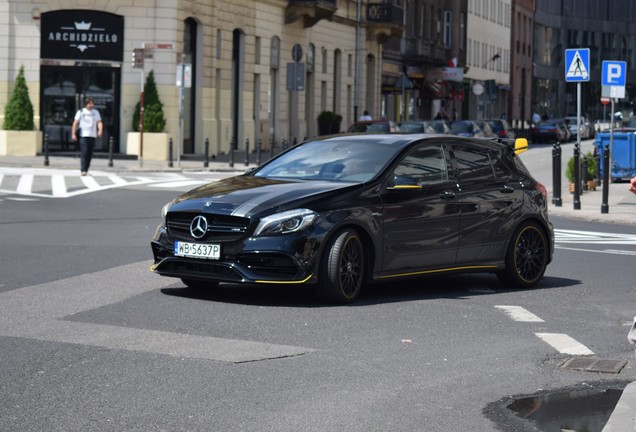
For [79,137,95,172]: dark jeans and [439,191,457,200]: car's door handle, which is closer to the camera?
[439,191,457,200]: car's door handle

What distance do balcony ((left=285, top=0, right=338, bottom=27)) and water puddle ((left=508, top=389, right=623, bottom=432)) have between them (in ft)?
152

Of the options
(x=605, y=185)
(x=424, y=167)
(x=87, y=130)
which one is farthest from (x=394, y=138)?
(x=87, y=130)

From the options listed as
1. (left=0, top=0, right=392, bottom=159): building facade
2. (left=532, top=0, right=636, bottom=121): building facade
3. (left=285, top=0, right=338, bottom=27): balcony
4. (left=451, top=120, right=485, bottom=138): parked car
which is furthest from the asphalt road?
(left=532, top=0, right=636, bottom=121): building facade

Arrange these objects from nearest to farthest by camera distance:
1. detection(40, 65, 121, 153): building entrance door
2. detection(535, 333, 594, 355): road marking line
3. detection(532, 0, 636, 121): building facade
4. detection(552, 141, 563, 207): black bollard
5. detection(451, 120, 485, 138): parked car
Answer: detection(535, 333, 594, 355): road marking line → detection(552, 141, 563, 207): black bollard → detection(40, 65, 121, 153): building entrance door → detection(451, 120, 485, 138): parked car → detection(532, 0, 636, 121): building facade

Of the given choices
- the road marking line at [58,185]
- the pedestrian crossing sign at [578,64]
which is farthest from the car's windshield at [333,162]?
the pedestrian crossing sign at [578,64]

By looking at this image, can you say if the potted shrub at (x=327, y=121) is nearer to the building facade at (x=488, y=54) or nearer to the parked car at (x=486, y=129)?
the parked car at (x=486, y=129)

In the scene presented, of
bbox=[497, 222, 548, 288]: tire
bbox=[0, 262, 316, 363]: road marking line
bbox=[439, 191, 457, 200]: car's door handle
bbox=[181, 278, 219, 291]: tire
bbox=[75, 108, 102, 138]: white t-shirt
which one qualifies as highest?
bbox=[75, 108, 102, 138]: white t-shirt

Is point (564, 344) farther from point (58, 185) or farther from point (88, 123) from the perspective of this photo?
point (88, 123)

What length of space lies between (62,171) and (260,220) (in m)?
23.8

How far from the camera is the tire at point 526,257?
528 inches

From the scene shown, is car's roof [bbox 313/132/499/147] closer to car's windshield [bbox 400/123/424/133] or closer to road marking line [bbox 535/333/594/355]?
road marking line [bbox 535/333/594/355]

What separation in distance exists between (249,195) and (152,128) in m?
30.8

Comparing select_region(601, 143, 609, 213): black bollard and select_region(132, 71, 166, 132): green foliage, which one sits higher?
select_region(132, 71, 166, 132): green foliage

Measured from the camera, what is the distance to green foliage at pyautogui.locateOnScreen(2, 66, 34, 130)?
4119 cm
